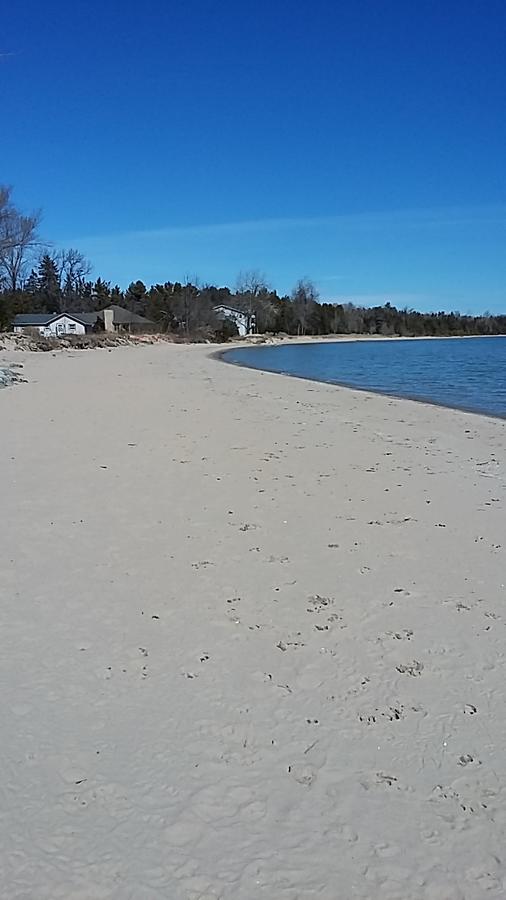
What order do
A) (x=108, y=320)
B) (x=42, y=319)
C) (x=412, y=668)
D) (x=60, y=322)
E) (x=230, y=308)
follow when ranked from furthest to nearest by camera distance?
(x=230, y=308) → (x=108, y=320) → (x=60, y=322) → (x=42, y=319) → (x=412, y=668)

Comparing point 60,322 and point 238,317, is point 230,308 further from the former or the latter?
point 60,322

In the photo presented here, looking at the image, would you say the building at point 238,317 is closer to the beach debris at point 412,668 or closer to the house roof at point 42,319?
the house roof at point 42,319

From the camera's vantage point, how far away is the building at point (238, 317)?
100000mm

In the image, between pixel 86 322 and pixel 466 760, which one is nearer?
pixel 466 760

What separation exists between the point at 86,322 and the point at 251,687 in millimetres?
79852

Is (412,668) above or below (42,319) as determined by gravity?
below

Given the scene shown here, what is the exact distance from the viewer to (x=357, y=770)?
298 centimetres

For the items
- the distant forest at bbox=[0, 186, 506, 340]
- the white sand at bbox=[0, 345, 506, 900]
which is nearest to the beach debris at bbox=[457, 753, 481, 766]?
the white sand at bbox=[0, 345, 506, 900]

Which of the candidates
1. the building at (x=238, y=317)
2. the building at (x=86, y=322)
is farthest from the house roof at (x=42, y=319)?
the building at (x=238, y=317)

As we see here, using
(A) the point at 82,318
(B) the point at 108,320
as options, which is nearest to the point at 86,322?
(A) the point at 82,318

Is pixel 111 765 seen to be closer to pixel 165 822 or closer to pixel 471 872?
pixel 165 822

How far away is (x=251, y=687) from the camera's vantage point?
3.66m

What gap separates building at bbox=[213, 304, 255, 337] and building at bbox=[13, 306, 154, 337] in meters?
17.7

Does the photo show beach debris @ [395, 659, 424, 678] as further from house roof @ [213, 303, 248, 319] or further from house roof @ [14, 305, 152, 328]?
house roof @ [213, 303, 248, 319]
